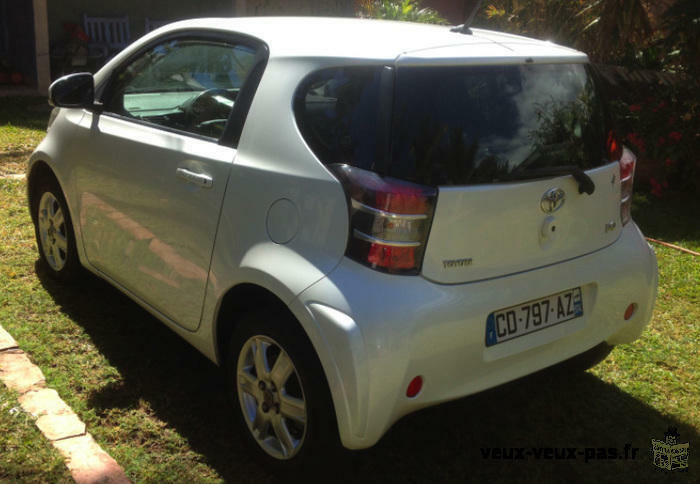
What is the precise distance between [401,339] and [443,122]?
2.47ft

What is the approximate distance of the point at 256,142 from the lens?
2928 mm

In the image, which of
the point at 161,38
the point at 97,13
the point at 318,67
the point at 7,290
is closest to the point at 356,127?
the point at 318,67

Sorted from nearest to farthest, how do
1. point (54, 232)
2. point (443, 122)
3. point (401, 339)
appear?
1. point (401, 339)
2. point (443, 122)
3. point (54, 232)

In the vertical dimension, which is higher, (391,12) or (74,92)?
(391,12)

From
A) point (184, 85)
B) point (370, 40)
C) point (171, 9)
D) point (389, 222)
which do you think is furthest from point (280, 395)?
point (171, 9)

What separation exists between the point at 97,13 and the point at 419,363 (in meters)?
13.8

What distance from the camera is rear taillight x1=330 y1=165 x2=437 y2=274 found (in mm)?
2508

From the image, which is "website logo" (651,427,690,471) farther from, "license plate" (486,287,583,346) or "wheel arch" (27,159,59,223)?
"wheel arch" (27,159,59,223)

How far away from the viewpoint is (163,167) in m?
3.34

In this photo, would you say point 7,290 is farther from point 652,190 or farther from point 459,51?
point 652,190

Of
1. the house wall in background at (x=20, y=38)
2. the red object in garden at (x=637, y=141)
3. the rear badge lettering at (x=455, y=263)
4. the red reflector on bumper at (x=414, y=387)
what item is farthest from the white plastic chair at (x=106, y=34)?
the red reflector on bumper at (x=414, y=387)

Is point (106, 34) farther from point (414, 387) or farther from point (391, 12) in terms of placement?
point (414, 387)

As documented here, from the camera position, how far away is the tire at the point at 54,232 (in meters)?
4.31

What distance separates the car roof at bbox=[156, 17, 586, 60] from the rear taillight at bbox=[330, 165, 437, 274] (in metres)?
0.48
